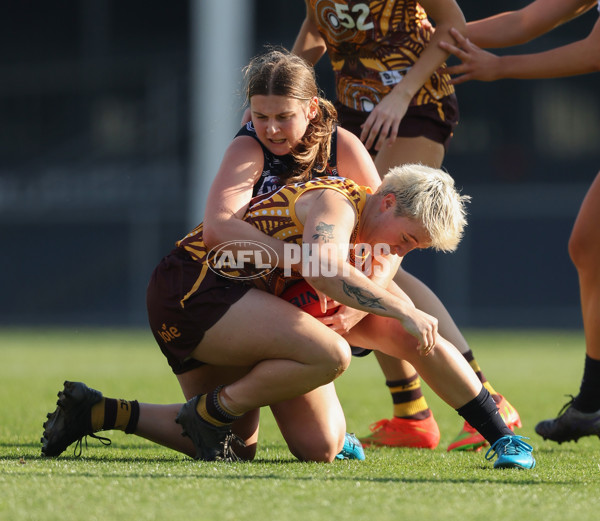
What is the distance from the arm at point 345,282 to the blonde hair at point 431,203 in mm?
190

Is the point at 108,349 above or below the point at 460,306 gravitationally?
above

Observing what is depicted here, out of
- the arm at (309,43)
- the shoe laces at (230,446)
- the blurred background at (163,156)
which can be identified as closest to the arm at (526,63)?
the arm at (309,43)

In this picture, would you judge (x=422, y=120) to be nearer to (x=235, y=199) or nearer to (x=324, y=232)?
(x=235, y=199)

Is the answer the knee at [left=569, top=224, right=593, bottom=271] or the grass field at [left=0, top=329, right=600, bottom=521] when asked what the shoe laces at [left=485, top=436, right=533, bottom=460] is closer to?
the grass field at [left=0, top=329, right=600, bottom=521]

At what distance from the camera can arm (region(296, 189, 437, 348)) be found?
2811 mm

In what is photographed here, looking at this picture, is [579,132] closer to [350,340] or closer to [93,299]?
[93,299]

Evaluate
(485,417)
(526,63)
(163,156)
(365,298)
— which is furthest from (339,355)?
(163,156)

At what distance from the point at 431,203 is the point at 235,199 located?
0.68 meters

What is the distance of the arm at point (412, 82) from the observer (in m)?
3.71

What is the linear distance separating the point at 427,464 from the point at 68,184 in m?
13.6

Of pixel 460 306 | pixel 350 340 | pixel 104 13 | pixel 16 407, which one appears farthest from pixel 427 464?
pixel 104 13

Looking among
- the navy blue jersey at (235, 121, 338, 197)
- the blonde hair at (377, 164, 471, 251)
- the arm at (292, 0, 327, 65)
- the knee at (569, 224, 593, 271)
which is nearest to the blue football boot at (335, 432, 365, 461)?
the blonde hair at (377, 164, 471, 251)

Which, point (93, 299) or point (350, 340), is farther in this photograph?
point (93, 299)

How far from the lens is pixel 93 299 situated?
630 inches
